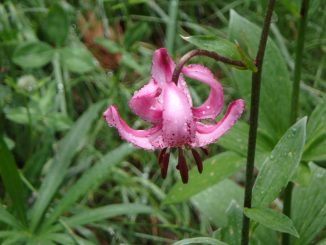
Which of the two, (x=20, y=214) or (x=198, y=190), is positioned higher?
(x=198, y=190)

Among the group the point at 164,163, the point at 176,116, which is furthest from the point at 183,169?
the point at 176,116

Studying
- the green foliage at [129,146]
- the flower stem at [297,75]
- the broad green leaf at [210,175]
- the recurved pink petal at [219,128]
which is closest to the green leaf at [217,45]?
the green foliage at [129,146]

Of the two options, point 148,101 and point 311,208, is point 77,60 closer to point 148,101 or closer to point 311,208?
point 311,208

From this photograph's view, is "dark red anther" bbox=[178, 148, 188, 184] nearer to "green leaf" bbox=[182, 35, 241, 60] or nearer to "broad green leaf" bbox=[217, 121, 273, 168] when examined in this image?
"green leaf" bbox=[182, 35, 241, 60]

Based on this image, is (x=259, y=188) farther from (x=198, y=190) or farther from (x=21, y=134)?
(x=21, y=134)

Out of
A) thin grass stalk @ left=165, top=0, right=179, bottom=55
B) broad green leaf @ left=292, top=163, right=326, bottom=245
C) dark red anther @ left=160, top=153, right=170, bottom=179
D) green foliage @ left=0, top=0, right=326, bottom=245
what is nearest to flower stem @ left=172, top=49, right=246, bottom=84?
green foliage @ left=0, top=0, right=326, bottom=245

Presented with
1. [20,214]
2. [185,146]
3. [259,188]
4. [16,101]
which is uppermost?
[185,146]

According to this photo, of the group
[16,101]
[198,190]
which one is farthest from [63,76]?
[198,190]
